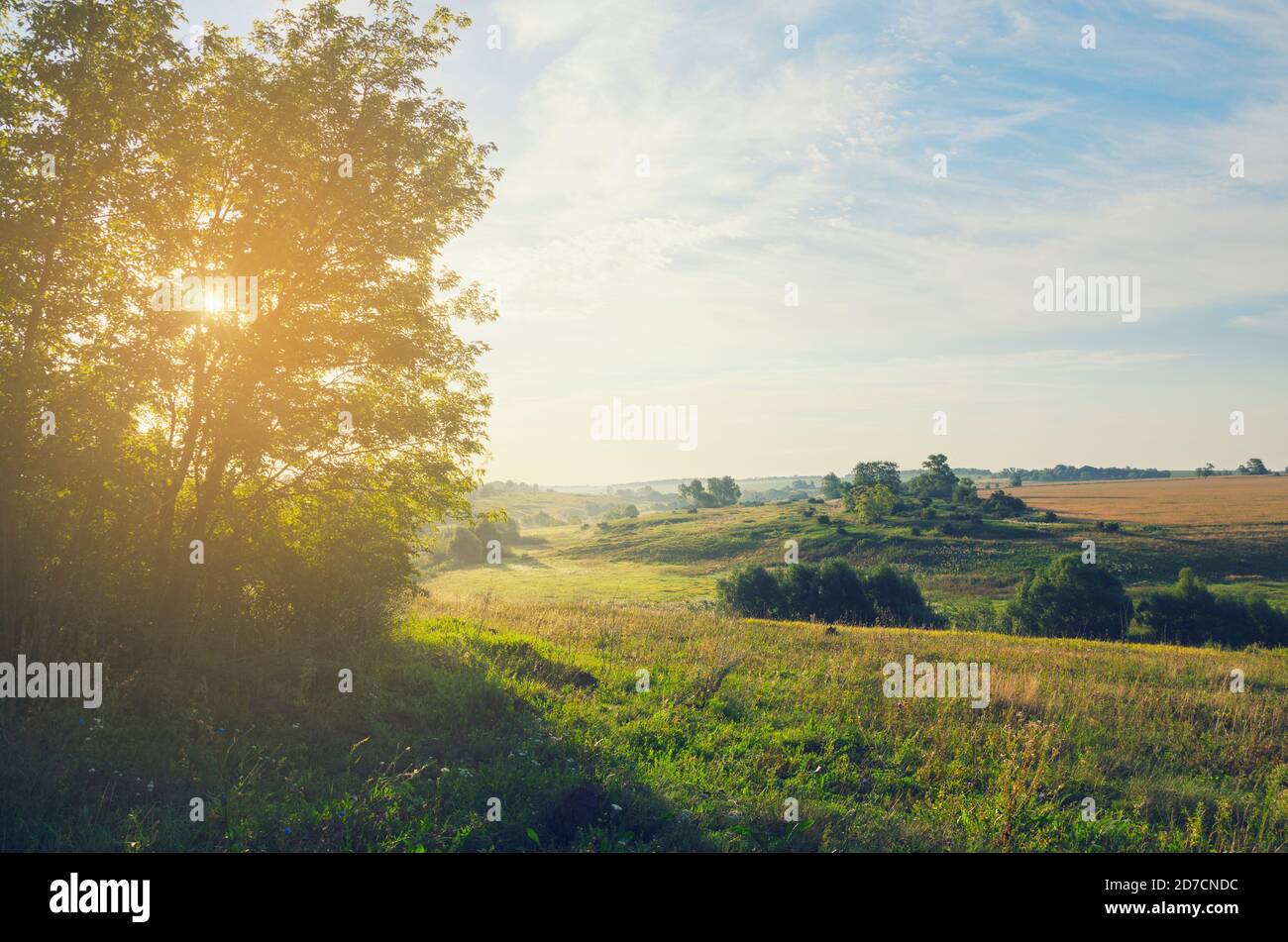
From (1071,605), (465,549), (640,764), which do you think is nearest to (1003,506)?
(1071,605)

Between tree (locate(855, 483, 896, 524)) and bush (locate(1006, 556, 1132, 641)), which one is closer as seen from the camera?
bush (locate(1006, 556, 1132, 641))

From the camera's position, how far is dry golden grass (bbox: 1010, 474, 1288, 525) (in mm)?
91438

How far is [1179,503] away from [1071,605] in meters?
86.5

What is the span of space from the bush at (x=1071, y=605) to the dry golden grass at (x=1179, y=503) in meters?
55.6

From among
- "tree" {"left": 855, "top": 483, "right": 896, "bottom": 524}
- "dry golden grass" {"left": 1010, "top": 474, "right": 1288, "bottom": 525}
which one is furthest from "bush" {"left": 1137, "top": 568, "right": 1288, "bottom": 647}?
"tree" {"left": 855, "top": 483, "right": 896, "bottom": 524}

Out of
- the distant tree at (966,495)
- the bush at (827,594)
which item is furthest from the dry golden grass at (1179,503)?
the bush at (827,594)

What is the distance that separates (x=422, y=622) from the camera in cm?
1731

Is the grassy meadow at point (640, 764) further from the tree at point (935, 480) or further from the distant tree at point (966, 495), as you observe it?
the tree at point (935, 480)

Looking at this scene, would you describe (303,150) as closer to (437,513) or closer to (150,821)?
(437,513)

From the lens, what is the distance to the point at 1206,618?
43.7 meters

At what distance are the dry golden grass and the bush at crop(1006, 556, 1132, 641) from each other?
5558 cm

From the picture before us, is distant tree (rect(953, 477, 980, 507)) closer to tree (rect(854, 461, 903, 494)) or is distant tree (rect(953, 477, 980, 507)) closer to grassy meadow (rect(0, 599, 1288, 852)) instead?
tree (rect(854, 461, 903, 494))

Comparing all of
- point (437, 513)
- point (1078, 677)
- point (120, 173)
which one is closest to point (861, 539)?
point (1078, 677)

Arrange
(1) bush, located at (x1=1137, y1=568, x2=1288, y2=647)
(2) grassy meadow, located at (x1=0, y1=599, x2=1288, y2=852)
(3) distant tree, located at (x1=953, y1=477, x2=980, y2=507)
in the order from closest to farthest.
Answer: (2) grassy meadow, located at (x1=0, y1=599, x2=1288, y2=852), (1) bush, located at (x1=1137, y1=568, x2=1288, y2=647), (3) distant tree, located at (x1=953, y1=477, x2=980, y2=507)
